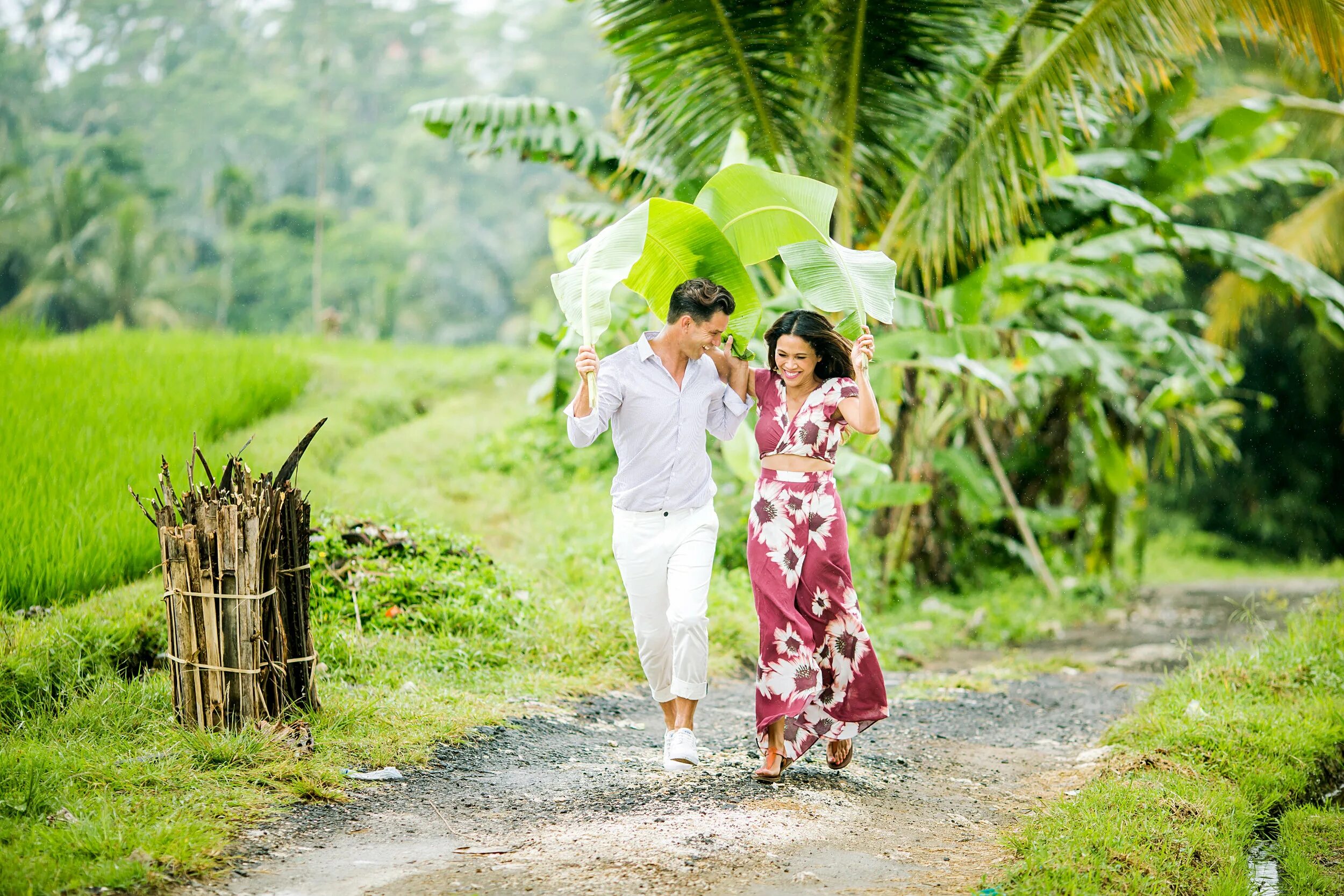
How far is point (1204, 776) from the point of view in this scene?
4.11 meters

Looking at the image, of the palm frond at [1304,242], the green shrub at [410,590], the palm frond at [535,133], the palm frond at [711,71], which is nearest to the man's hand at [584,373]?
the green shrub at [410,590]

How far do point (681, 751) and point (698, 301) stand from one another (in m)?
1.60

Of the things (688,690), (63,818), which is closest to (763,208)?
(688,690)

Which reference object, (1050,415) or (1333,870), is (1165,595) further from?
(1333,870)

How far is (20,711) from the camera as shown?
13.6 ft

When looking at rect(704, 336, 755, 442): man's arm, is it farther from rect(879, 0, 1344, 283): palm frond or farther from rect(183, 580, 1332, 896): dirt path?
rect(879, 0, 1344, 283): palm frond

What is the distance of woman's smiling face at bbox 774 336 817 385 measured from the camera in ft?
12.6

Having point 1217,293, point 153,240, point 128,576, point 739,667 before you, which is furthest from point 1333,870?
point 153,240

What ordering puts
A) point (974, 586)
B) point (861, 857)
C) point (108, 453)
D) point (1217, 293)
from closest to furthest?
1. point (861, 857)
2. point (108, 453)
3. point (974, 586)
4. point (1217, 293)

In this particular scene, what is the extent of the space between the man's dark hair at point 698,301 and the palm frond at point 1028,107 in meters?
2.72

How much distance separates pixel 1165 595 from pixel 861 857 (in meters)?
8.32

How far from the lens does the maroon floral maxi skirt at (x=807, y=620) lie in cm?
384

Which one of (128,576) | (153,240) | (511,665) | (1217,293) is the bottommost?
(511,665)

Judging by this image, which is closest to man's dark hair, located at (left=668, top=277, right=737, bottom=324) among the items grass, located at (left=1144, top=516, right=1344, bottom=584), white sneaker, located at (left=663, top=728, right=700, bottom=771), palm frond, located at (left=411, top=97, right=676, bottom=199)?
white sneaker, located at (left=663, top=728, right=700, bottom=771)
